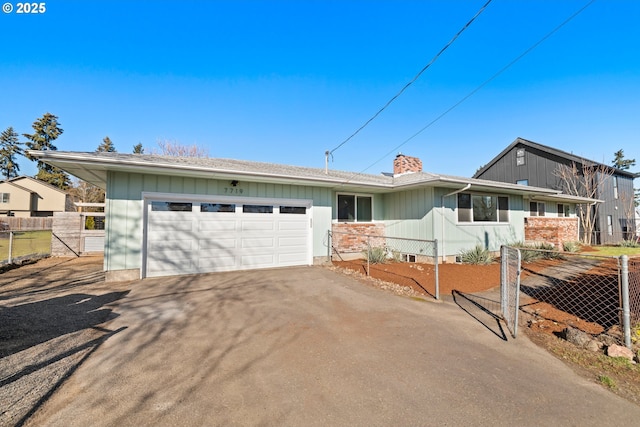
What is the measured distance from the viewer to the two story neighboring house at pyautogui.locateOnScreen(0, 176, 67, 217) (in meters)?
28.0

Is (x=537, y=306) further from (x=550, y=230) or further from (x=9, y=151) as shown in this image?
(x=9, y=151)

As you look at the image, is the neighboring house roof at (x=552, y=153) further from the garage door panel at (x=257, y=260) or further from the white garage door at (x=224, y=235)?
the garage door panel at (x=257, y=260)

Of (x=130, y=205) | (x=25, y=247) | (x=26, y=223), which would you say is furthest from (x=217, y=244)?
(x=26, y=223)

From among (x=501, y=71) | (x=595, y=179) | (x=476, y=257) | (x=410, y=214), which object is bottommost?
(x=476, y=257)

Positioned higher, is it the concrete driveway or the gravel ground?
the gravel ground

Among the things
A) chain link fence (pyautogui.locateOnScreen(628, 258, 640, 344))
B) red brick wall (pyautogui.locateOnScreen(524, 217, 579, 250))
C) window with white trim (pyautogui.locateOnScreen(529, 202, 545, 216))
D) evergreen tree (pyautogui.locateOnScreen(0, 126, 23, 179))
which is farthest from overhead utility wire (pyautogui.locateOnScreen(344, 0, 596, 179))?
evergreen tree (pyautogui.locateOnScreen(0, 126, 23, 179))

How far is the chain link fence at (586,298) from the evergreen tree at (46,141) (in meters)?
44.4

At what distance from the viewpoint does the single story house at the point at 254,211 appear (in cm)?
673

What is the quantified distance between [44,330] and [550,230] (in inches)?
692

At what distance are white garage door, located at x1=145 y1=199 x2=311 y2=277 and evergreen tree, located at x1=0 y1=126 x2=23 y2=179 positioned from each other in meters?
48.9

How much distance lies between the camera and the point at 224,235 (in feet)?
25.8

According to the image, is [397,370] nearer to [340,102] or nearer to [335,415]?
[335,415]

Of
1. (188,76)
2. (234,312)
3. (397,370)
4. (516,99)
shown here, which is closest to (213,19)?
(188,76)

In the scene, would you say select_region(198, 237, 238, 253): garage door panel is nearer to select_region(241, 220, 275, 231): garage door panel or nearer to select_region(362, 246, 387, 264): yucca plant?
select_region(241, 220, 275, 231): garage door panel
